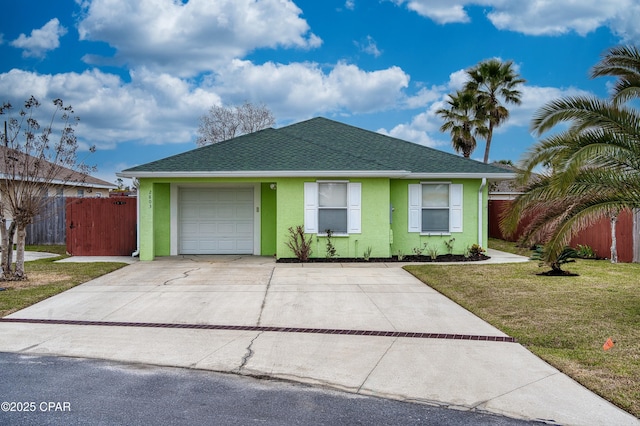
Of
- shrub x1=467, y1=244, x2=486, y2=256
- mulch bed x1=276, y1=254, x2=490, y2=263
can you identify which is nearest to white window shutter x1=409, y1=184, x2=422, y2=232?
mulch bed x1=276, y1=254, x2=490, y2=263

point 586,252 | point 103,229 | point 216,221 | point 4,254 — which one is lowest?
point 586,252

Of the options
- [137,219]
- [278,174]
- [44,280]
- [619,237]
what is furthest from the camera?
[137,219]

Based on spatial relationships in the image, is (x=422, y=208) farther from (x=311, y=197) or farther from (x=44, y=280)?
(x=44, y=280)

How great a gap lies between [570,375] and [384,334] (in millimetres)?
2560

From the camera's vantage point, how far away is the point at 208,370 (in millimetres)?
6258

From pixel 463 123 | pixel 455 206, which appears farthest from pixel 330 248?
pixel 463 123

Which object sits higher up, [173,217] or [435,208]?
[435,208]

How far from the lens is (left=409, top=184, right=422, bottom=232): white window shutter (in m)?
17.3

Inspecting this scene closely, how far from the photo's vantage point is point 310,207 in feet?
54.3

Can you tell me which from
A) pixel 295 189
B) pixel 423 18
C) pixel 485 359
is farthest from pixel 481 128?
pixel 485 359

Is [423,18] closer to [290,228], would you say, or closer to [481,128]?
[290,228]

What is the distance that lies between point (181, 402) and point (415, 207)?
13.0 metres

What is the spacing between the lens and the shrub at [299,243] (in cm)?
1642

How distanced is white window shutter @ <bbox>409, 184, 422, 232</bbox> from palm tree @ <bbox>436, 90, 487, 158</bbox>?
53.8 ft
